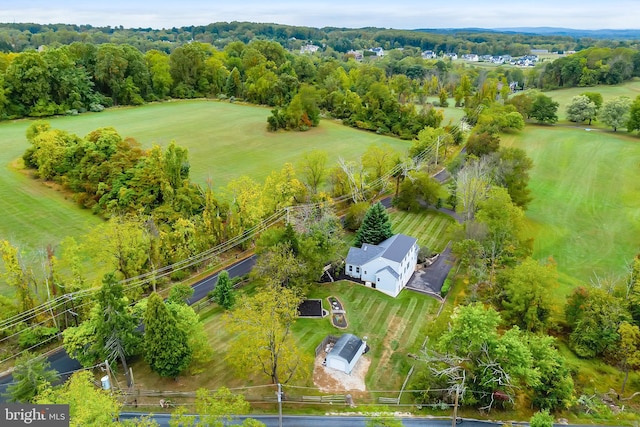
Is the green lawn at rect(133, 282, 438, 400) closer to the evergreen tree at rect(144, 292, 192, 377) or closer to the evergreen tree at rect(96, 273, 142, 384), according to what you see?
the evergreen tree at rect(144, 292, 192, 377)

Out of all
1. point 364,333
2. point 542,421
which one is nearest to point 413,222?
point 364,333

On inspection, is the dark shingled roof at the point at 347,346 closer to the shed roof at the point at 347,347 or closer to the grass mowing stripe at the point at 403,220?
the shed roof at the point at 347,347

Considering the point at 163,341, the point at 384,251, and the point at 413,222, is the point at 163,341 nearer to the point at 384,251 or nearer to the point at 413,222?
the point at 384,251

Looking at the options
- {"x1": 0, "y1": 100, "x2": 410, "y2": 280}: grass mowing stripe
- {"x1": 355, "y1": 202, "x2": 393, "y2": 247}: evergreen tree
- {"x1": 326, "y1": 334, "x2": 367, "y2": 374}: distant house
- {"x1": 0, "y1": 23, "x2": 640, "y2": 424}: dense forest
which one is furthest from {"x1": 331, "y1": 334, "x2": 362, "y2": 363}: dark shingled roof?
{"x1": 0, "y1": 100, "x2": 410, "y2": 280}: grass mowing stripe

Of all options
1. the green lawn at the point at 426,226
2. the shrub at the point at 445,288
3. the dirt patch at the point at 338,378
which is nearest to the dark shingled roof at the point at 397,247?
the shrub at the point at 445,288

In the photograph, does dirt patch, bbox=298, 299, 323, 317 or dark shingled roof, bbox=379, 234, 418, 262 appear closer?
dirt patch, bbox=298, 299, 323, 317

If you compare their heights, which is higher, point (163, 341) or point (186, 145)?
point (163, 341)

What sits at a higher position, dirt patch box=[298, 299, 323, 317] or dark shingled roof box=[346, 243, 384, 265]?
dark shingled roof box=[346, 243, 384, 265]
